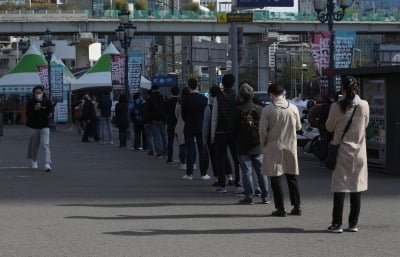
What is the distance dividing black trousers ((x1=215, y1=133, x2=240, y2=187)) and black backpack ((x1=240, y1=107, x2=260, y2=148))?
1.07 meters

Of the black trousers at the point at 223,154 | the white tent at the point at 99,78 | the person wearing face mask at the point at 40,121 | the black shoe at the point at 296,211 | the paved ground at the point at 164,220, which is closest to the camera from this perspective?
the paved ground at the point at 164,220

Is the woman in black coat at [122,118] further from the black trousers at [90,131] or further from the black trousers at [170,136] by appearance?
the black trousers at [170,136]

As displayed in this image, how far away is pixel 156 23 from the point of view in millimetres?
78375

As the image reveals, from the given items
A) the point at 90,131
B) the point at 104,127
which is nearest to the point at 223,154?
the point at 104,127

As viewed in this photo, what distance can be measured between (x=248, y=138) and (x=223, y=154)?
163 centimetres

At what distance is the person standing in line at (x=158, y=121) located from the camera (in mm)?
20625

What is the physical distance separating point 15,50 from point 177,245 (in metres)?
125

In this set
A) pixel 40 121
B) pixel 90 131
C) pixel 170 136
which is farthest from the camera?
pixel 90 131

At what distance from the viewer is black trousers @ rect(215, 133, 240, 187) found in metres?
13.1

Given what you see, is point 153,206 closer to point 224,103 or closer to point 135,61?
point 224,103

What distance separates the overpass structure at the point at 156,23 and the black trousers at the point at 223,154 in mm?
63418

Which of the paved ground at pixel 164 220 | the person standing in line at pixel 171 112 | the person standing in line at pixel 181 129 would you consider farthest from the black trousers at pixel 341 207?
the person standing in line at pixel 171 112

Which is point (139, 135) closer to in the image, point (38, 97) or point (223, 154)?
point (38, 97)

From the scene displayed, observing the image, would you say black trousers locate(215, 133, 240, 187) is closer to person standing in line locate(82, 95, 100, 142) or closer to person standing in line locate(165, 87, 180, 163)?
person standing in line locate(165, 87, 180, 163)
